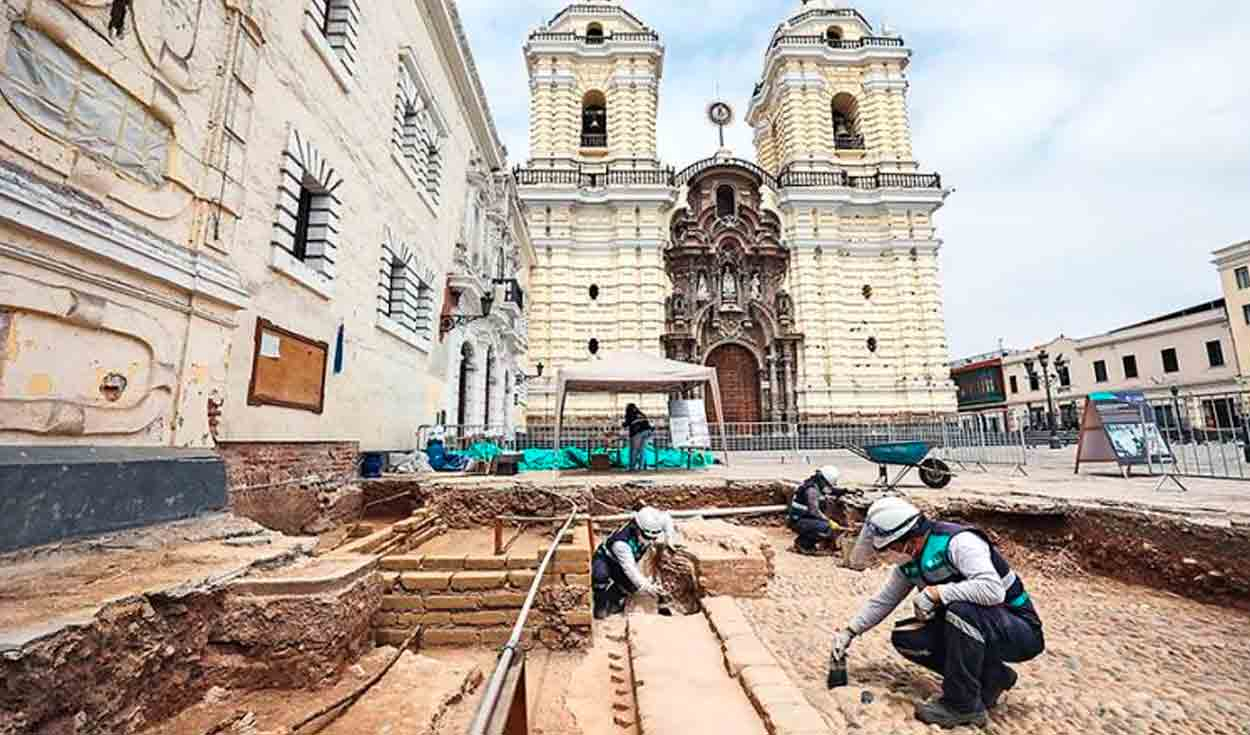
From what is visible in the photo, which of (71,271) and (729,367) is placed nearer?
(71,271)

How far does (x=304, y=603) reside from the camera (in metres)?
3.35

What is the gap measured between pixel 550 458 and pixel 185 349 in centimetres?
813

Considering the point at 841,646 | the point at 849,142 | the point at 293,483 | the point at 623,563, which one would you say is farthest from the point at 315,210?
the point at 849,142

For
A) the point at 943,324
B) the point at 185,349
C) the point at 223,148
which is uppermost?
the point at 943,324

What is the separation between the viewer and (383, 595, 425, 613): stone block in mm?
4352

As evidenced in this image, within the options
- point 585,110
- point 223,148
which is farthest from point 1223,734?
point 585,110

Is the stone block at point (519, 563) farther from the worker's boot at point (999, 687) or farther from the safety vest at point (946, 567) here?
the worker's boot at point (999, 687)

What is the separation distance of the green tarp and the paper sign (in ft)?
17.5

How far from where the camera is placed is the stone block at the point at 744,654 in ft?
10.4

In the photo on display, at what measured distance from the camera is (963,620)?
111 inches

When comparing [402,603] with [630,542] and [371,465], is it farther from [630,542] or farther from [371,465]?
[371,465]

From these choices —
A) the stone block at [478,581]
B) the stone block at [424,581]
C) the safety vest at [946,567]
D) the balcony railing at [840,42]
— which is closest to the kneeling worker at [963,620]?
the safety vest at [946,567]

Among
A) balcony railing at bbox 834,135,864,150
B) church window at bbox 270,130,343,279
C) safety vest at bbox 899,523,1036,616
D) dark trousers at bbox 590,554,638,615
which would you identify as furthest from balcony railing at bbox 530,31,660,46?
Result: safety vest at bbox 899,523,1036,616

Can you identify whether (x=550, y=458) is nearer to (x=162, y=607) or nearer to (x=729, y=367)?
(x=162, y=607)
